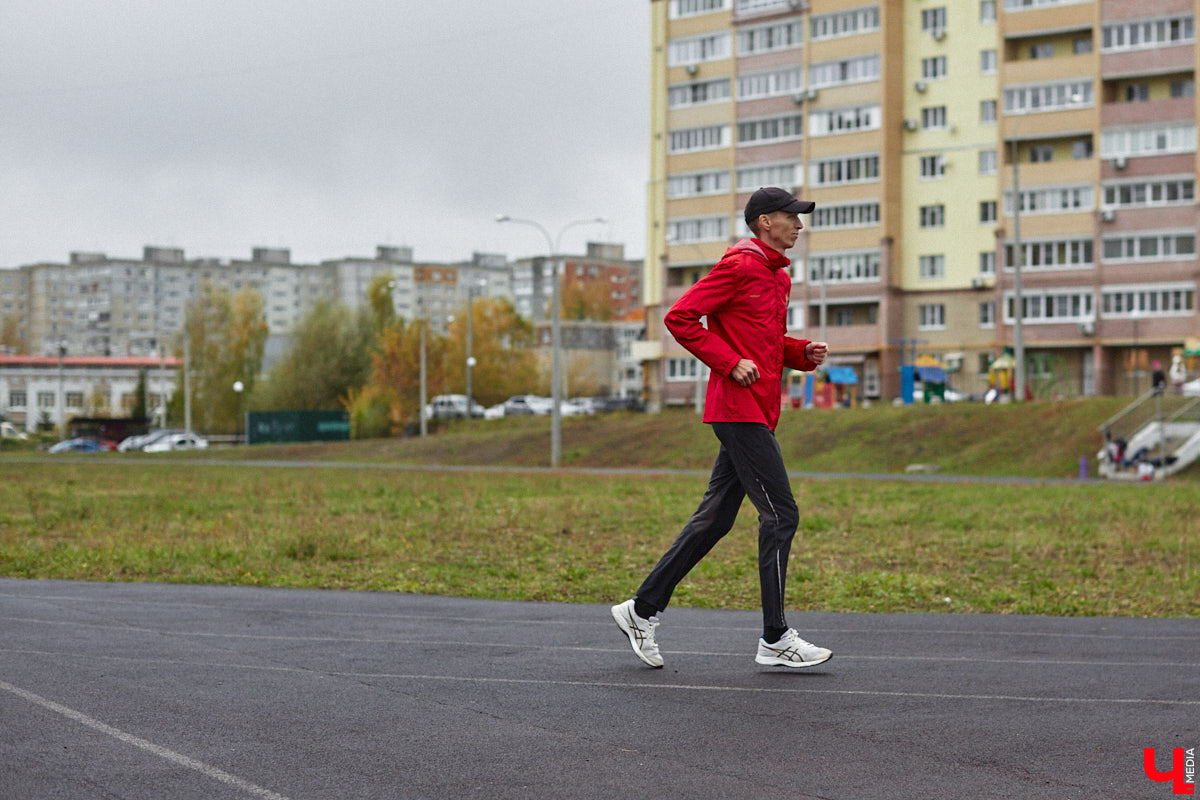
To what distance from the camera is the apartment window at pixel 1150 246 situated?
69.0m

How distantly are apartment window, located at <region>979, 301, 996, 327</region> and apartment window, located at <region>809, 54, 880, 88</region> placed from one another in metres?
14.2

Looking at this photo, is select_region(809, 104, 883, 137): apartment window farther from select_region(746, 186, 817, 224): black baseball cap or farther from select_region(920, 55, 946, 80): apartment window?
select_region(746, 186, 817, 224): black baseball cap

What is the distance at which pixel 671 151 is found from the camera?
85.0 m

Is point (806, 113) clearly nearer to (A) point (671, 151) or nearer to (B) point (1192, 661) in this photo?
(A) point (671, 151)

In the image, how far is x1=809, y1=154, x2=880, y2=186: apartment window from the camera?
3066 inches

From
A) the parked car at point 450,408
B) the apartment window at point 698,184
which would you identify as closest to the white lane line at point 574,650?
the parked car at point 450,408

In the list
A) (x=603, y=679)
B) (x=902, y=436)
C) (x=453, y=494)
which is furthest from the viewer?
(x=902, y=436)

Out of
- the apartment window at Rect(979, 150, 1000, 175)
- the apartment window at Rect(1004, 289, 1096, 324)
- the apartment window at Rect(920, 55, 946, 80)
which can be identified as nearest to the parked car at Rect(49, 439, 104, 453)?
the apartment window at Rect(920, 55, 946, 80)

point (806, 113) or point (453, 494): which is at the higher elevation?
point (806, 113)

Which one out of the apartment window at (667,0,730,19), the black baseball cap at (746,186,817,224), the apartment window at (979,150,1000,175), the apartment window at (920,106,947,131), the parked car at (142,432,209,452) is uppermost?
the apartment window at (667,0,730,19)

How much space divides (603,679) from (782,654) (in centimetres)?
89

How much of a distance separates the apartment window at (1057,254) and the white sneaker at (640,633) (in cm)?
6942

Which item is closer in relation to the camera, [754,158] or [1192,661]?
[1192,661]

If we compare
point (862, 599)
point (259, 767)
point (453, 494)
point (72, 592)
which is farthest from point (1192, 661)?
point (453, 494)
